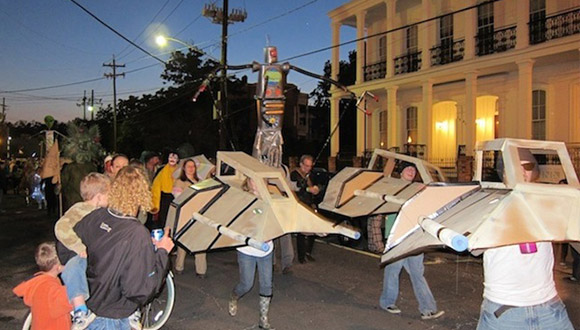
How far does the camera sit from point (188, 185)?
7.67 meters

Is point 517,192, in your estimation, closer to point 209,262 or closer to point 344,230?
point 344,230

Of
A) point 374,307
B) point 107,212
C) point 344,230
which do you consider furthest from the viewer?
point 374,307

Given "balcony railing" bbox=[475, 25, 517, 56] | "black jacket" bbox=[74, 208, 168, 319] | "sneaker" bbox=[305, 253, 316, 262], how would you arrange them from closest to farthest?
"black jacket" bbox=[74, 208, 168, 319] → "sneaker" bbox=[305, 253, 316, 262] → "balcony railing" bbox=[475, 25, 517, 56]

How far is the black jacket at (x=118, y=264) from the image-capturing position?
3074mm

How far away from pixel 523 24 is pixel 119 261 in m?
16.6

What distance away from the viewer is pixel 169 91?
34.0m

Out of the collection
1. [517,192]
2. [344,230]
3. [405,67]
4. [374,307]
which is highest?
[405,67]

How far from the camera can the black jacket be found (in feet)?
10.1

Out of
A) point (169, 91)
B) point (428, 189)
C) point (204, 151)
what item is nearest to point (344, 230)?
point (428, 189)

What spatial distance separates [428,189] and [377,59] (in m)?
21.9

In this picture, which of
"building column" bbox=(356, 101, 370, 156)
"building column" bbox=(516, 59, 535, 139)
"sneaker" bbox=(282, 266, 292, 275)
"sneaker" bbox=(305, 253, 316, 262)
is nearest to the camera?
"sneaker" bbox=(282, 266, 292, 275)

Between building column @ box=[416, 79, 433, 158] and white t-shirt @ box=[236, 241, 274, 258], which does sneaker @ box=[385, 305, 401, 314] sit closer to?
white t-shirt @ box=[236, 241, 274, 258]

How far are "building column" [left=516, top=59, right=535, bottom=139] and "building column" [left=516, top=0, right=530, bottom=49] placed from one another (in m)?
0.65

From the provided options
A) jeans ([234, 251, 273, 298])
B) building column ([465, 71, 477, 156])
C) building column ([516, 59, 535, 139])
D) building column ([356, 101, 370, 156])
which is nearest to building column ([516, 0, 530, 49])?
building column ([516, 59, 535, 139])
